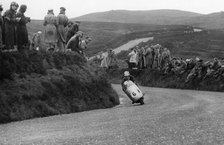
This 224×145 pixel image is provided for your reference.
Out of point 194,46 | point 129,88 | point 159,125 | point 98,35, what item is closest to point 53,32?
point 129,88

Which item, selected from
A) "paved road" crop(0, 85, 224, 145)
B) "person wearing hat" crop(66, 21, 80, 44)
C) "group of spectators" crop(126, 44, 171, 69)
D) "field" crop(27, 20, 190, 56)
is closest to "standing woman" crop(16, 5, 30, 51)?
"paved road" crop(0, 85, 224, 145)

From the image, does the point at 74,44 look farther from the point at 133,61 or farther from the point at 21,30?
the point at 133,61

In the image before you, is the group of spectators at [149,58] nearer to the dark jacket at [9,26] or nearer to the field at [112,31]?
the dark jacket at [9,26]

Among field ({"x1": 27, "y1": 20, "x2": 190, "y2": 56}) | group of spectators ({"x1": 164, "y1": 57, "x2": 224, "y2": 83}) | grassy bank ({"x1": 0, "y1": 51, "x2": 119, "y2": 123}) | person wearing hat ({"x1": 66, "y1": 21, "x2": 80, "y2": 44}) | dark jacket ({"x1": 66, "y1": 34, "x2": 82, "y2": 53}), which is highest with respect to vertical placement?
person wearing hat ({"x1": 66, "y1": 21, "x2": 80, "y2": 44})

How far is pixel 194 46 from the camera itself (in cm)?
9319

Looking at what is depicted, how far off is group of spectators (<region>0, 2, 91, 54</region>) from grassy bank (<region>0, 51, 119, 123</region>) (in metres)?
1.08

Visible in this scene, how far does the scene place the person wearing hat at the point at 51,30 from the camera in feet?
108

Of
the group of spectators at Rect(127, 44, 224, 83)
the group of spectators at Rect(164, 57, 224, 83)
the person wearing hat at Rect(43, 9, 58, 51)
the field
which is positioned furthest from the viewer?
the field

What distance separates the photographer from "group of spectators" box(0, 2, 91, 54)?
2770 centimetres

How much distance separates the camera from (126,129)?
1847cm

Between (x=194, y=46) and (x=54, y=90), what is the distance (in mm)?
68107

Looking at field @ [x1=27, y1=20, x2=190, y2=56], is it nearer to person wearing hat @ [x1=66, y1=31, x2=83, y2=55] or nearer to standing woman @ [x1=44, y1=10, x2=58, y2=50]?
person wearing hat @ [x1=66, y1=31, x2=83, y2=55]

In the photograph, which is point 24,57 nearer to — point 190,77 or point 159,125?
point 159,125

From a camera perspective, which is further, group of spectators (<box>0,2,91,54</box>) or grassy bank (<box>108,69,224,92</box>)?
grassy bank (<box>108,69,224,92</box>)
